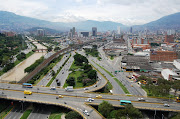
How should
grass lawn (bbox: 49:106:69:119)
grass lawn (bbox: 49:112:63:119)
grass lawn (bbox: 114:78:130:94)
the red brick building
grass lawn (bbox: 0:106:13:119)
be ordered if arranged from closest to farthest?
1. grass lawn (bbox: 49:112:63:119)
2. grass lawn (bbox: 49:106:69:119)
3. grass lawn (bbox: 0:106:13:119)
4. grass lawn (bbox: 114:78:130:94)
5. the red brick building

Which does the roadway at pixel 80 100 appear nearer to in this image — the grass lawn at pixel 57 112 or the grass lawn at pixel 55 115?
the grass lawn at pixel 57 112

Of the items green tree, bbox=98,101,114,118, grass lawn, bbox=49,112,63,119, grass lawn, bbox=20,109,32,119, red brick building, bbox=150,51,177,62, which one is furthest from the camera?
red brick building, bbox=150,51,177,62

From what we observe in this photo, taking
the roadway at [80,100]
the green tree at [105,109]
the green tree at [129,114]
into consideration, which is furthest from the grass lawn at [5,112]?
the green tree at [129,114]

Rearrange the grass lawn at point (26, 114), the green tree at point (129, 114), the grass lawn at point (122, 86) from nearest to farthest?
the green tree at point (129, 114), the grass lawn at point (26, 114), the grass lawn at point (122, 86)

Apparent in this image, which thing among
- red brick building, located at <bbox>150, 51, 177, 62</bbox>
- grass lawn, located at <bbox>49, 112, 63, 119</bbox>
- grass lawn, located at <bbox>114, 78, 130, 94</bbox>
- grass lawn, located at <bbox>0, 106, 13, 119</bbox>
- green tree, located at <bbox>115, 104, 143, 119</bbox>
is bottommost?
grass lawn, located at <bbox>0, 106, 13, 119</bbox>

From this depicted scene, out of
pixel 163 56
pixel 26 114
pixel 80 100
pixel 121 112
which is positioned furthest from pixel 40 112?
pixel 163 56

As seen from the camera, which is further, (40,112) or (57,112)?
(40,112)

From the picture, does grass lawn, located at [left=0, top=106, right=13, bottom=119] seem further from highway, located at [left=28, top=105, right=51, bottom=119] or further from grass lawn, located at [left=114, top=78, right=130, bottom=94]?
grass lawn, located at [left=114, top=78, right=130, bottom=94]

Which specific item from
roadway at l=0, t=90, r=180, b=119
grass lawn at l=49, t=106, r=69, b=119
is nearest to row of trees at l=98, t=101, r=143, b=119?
roadway at l=0, t=90, r=180, b=119

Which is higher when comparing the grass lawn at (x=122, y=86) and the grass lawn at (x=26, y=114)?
the grass lawn at (x=122, y=86)

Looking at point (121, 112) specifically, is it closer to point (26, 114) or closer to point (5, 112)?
point (26, 114)

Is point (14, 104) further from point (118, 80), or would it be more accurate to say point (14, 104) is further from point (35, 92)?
point (118, 80)

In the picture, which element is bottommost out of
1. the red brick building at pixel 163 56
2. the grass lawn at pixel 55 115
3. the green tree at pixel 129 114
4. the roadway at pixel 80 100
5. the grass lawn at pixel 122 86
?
the grass lawn at pixel 55 115

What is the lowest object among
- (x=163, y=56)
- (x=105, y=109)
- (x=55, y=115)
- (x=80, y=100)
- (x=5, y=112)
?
(x=5, y=112)
